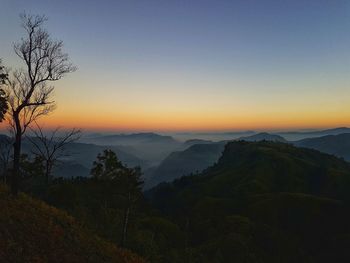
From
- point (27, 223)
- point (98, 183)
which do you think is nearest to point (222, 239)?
point (98, 183)

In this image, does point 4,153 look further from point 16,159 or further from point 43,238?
point 43,238

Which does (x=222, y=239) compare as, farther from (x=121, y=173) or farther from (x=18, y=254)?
(x=18, y=254)

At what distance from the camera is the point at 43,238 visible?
983 inches

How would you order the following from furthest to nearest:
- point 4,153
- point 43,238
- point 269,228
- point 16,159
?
point 269,228, point 4,153, point 16,159, point 43,238

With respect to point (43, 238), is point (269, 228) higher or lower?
lower

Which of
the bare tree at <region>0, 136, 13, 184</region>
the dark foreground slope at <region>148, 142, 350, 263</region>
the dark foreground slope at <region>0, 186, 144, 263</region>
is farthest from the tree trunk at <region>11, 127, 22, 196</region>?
the dark foreground slope at <region>148, 142, 350, 263</region>

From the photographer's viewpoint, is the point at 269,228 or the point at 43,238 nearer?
the point at 43,238

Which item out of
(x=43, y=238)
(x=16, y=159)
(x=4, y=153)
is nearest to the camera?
(x=43, y=238)

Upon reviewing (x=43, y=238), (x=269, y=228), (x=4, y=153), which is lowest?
(x=269, y=228)

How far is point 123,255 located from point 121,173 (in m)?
43.0

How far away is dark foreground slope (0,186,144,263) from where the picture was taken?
71.9 feet

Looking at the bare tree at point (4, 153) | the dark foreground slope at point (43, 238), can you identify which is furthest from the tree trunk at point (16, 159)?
the bare tree at point (4, 153)

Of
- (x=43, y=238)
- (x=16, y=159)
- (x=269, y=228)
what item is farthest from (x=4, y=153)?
(x=269, y=228)

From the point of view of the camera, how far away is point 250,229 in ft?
423
